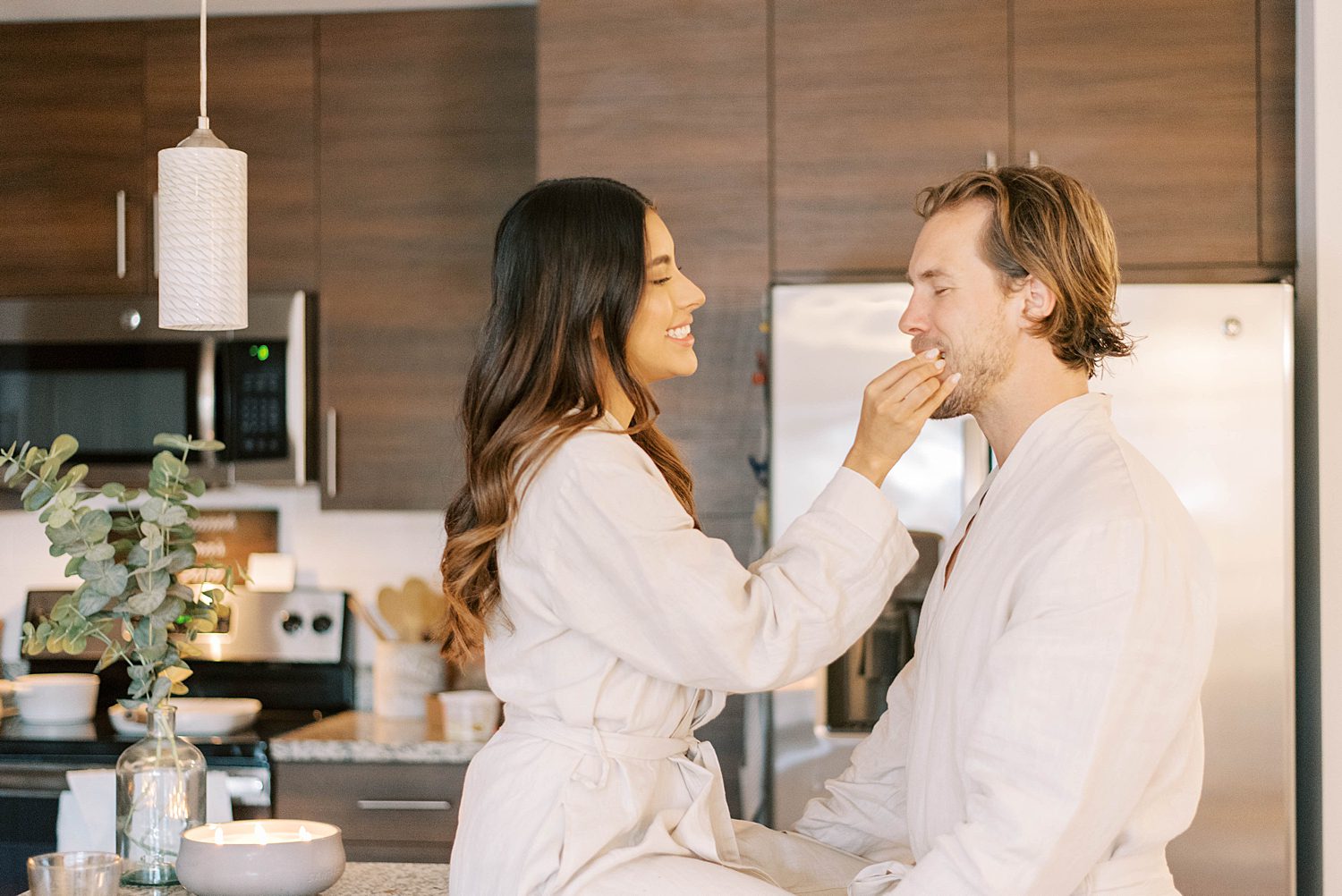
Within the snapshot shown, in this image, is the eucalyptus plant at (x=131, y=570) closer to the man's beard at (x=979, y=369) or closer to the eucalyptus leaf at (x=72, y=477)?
the eucalyptus leaf at (x=72, y=477)

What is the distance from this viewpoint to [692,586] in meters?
1.36

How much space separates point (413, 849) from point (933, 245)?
1931 mm

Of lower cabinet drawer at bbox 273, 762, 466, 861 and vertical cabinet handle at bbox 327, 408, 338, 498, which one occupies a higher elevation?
vertical cabinet handle at bbox 327, 408, 338, 498

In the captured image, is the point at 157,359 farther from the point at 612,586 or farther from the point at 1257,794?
the point at 1257,794

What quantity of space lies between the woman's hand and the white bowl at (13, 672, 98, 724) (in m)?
2.42

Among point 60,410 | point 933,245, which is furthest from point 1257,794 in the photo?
point 60,410

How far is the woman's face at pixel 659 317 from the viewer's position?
1564mm

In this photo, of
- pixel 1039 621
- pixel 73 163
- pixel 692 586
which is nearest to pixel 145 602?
pixel 692 586

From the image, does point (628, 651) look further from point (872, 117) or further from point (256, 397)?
point (256, 397)

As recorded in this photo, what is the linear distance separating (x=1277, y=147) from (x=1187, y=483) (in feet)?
2.40

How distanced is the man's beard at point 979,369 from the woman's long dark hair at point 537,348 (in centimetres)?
38

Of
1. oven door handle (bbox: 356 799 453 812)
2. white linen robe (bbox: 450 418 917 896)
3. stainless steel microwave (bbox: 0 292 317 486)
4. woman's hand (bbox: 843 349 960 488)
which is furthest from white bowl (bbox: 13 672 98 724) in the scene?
woman's hand (bbox: 843 349 960 488)

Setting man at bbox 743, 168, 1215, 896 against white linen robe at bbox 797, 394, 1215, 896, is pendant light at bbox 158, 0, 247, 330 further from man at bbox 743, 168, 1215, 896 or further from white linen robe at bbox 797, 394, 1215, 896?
white linen robe at bbox 797, 394, 1215, 896

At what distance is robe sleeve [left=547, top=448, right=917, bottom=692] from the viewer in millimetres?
1365
